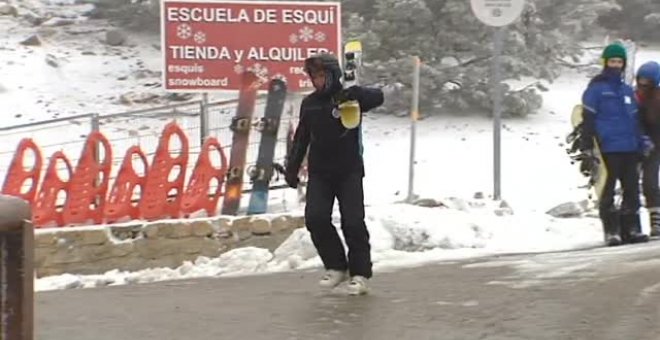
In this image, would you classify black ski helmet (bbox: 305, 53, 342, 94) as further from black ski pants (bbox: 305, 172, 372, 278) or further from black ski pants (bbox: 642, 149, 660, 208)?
black ski pants (bbox: 642, 149, 660, 208)

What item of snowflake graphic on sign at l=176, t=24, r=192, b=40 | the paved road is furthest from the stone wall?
snowflake graphic on sign at l=176, t=24, r=192, b=40

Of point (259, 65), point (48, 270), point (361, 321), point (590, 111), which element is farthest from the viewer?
point (259, 65)

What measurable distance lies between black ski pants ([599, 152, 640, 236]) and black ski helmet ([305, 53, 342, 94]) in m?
3.49

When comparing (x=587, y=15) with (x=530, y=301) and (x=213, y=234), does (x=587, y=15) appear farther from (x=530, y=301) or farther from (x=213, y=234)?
(x=530, y=301)

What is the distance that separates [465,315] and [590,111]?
3.57 metres

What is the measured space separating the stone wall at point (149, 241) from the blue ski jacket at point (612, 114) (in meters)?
2.92

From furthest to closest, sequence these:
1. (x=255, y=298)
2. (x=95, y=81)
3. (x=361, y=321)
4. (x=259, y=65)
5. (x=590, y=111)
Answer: (x=95, y=81) < (x=259, y=65) < (x=590, y=111) < (x=255, y=298) < (x=361, y=321)

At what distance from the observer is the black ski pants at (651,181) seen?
9680 millimetres

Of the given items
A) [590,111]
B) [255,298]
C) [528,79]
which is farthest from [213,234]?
[528,79]

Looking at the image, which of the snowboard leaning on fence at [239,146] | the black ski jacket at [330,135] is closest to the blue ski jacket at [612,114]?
the black ski jacket at [330,135]

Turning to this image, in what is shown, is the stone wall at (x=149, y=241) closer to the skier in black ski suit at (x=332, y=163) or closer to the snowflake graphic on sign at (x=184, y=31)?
the snowflake graphic on sign at (x=184, y=31)

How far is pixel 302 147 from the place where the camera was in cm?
707

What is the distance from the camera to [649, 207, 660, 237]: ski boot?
9781mm

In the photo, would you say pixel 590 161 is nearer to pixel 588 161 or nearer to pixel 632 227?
pixel 588 161
